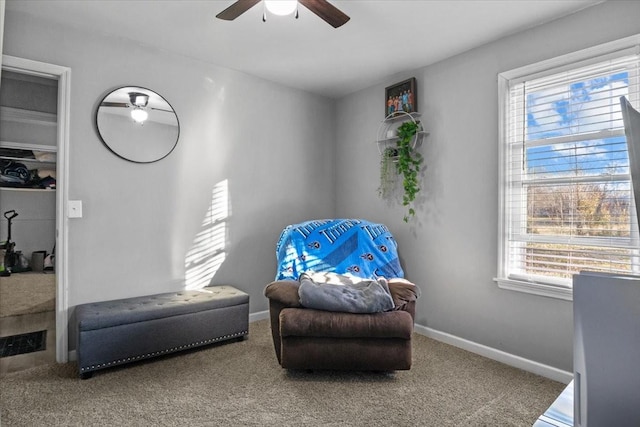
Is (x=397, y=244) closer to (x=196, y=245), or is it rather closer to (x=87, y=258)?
(x=196, y=245)

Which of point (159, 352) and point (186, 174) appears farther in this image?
point (186, 174)

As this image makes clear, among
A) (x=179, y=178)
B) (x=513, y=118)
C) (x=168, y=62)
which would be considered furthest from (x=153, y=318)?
(x=513, y=118)

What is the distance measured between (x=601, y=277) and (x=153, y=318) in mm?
2622

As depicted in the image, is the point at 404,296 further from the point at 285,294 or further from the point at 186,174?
the point at 186,174

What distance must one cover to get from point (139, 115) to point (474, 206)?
110 inches

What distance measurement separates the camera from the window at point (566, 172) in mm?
2152

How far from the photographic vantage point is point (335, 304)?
2.31 meters

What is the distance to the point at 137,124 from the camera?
2.85 meters

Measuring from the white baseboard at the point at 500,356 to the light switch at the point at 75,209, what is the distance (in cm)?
294

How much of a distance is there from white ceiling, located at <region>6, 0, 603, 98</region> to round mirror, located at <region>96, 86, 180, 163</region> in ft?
1.49

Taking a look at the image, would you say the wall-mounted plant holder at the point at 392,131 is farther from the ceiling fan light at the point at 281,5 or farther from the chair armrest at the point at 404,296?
the ceiling fan light at the point at 281,5

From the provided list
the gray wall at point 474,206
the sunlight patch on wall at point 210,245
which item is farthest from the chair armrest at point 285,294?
the gray wall at point 474,206

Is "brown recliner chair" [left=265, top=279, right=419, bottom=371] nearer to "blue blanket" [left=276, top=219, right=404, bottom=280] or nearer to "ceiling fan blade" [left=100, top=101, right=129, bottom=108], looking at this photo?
"blue blanket" [left=276, top=219, right=404, bottom=280]

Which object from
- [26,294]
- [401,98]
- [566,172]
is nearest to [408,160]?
[401,98]
